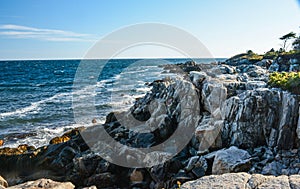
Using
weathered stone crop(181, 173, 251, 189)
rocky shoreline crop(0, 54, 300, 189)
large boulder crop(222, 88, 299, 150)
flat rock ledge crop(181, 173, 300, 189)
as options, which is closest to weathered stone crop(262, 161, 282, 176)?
rocky shoreline crop(0, 54, 300, 189)

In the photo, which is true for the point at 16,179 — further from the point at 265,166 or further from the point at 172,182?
the point at 265,166

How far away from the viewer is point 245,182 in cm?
546

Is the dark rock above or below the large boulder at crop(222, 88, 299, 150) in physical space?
below

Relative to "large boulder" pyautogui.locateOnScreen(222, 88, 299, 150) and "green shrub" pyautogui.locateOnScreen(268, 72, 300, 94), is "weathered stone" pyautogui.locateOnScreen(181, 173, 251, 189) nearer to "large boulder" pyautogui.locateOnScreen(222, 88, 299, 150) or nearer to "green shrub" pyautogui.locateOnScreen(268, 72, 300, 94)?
"large boulder" pyautogui.locateOnScreen(222, 88, 299, 150)

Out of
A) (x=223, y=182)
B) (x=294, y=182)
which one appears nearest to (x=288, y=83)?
(x=294, y=182)

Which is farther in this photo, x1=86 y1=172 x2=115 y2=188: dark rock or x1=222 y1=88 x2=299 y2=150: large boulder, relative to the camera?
x1=86 y1=172 x2=115 y2=188: dark rock

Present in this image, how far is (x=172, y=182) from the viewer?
1062 cm

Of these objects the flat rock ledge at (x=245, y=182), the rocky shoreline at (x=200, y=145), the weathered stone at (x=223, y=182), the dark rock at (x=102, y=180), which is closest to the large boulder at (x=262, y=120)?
the rocky shoreline at (x=200, y=145)

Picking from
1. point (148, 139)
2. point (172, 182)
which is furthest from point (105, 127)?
point (172, 182)

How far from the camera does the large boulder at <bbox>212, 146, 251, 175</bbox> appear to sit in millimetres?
10031

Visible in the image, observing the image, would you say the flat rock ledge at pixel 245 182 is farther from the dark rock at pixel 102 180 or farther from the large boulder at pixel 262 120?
the dark rock at pixel 102 180

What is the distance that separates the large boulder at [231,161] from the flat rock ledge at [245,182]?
4.47 metres

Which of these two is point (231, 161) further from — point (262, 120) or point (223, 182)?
point (223, 182)

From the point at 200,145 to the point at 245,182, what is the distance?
7.20 metres
